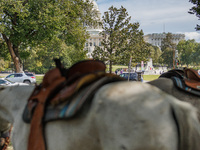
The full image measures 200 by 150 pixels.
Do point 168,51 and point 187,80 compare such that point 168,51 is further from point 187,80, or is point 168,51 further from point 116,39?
point 187,80

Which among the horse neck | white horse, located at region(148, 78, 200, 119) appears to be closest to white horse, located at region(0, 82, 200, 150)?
the horse neck

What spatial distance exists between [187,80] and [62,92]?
2858 mm

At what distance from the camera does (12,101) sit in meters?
2.84

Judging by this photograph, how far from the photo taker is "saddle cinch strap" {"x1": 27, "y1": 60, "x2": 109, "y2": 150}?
6.81 feet

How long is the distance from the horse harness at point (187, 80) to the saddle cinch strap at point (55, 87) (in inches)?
81.4

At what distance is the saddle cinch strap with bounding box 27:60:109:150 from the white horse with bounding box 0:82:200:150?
8.3 inches

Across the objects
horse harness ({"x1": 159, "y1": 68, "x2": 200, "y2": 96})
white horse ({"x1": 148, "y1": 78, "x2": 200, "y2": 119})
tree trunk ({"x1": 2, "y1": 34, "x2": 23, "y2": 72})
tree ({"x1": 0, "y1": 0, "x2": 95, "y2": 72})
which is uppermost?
tree ({"x1": 0, "y1": 0, "x2": 95, "y2": 72})

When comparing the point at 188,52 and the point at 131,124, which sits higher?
the point at 188,52

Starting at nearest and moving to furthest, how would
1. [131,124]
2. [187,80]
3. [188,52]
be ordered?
1. [131,124]
2. [187,80]
3. [188,52]

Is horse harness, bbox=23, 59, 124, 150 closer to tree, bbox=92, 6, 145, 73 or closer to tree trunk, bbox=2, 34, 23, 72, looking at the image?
tree trunk, bbox=2, 34, 23, 72

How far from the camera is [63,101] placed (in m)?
2.07

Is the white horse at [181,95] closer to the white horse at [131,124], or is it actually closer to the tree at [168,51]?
the white horse at [131,124]

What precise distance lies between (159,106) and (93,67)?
908 millimetres

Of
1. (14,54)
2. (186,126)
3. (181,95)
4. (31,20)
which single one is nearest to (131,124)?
(186,126)
